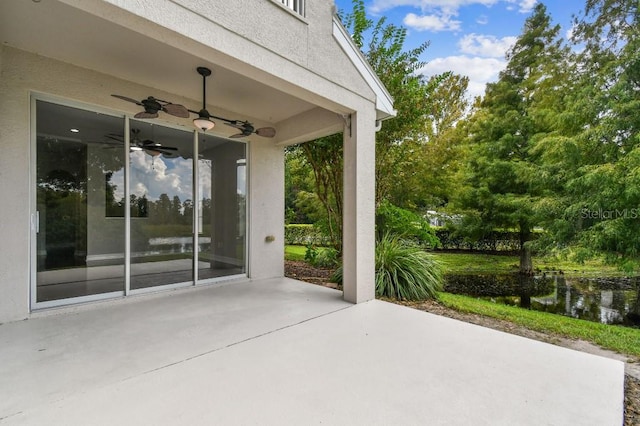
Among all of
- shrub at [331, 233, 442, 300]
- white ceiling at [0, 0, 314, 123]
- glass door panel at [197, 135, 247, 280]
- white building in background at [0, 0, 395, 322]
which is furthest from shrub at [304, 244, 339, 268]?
white ceiling at [0, 0, 314, 123]

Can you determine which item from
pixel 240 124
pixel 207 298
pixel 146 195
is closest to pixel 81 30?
pixel 240 124

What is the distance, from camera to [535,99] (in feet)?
34.9

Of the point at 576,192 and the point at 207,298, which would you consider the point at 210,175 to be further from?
the point at 576,192

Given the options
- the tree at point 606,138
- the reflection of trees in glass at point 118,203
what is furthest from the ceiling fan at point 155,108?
the tree at point 606,138

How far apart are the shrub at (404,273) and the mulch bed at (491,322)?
0.26 metres

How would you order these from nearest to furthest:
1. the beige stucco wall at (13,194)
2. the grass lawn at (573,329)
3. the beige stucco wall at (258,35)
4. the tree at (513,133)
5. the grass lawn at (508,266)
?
the beige stucco wall at (258,35) < the beige stucco wall at (13,194) < the grass lawn at (573,329) < the tree at (513,133) < the grass lawn at (508,266)

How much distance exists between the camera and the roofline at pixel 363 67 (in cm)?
445

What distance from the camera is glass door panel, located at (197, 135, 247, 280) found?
18.3 ft

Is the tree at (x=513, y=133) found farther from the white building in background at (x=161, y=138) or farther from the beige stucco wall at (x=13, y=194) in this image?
the beige stucco wall at (x=13, y=194)

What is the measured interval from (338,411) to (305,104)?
467 centimetres

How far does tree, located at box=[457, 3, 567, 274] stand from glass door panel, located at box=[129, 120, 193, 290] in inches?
389

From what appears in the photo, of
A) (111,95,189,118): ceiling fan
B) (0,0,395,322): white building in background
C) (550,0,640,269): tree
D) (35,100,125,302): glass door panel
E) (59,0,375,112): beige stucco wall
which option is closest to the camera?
(59,0,375,112): beige stucco wall

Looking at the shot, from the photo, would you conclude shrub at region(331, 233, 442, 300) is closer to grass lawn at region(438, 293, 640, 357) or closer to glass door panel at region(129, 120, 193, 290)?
grass lawn at region(438, 293, 640, 357)

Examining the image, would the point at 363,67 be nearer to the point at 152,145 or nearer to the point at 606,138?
the point at 152,145
